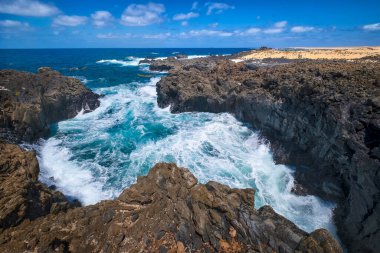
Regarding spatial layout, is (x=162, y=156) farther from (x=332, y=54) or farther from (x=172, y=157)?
(x=332, y=54)

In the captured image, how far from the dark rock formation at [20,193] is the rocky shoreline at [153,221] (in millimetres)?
46

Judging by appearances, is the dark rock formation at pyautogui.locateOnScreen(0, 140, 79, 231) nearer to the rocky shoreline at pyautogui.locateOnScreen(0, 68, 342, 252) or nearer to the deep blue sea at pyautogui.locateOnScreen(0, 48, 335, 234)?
the rocky shoreline at pyautogui.locateOnScreen(0, 68, 342, 252)

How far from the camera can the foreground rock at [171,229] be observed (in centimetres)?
1052

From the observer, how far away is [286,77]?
29969mm

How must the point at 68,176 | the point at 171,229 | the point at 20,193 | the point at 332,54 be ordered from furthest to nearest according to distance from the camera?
the point at 332,54, the point at 68,176, the point at 20,193, the point at 171,229

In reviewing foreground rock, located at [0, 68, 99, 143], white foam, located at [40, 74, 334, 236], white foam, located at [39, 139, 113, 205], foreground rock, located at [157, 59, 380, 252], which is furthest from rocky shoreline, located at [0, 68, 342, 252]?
foreground rock, located at [0, 68, 99, 143]

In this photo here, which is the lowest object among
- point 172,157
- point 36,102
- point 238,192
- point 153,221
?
point 172,157

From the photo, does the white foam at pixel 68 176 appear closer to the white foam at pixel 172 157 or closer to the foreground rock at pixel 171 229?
the white foam at pixel 172 157

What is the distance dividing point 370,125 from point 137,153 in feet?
70.0

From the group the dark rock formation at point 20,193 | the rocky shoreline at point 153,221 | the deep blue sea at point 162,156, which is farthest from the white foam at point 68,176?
the rocky shoreline at point 153,221

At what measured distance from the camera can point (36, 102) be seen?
30.9m

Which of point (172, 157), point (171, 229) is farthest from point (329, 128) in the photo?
point (171, 229)

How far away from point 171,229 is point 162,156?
606 inches

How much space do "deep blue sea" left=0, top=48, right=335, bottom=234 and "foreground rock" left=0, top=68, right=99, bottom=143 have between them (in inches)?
73.8
